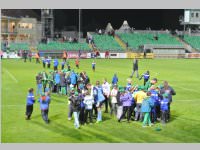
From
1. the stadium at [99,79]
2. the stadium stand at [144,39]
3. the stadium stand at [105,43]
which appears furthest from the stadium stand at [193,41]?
the stadium stand at [105,43]

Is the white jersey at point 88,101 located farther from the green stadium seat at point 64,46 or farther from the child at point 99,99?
the green stadium seat at point 64,46

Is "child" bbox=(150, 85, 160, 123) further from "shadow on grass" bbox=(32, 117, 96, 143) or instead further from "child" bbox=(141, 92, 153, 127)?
"shadow on grass" bbox=(32, 117, 96, 143)

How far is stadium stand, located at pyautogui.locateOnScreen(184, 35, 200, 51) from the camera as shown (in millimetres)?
80000

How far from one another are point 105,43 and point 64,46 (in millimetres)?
8051

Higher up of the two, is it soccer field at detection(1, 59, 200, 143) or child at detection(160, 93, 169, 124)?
child at detection(160, 93, 169, 124)

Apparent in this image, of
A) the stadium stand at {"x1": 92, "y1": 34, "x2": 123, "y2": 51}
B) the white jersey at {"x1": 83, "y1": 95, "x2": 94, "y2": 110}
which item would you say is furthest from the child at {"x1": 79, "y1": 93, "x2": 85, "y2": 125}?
the stadium stand at {"x1": 92, "y1": 34, "x2": 123, "y2": 51}

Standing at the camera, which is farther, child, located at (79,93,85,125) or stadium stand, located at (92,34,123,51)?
stadium stand, located at (92,34,123,51)

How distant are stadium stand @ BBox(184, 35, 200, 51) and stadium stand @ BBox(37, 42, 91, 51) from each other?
20594mm

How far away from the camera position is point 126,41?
263 feet

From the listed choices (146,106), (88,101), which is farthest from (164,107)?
(88,101)

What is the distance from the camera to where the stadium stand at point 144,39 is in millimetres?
79562

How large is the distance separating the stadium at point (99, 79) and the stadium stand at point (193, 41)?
0.61 ft

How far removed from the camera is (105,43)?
77250mm

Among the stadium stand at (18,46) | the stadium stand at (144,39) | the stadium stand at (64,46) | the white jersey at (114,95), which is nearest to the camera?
the white jersey at (114,95)
